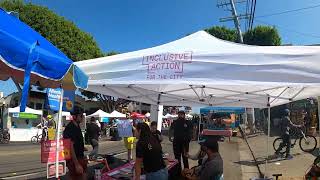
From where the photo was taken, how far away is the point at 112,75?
344 inches

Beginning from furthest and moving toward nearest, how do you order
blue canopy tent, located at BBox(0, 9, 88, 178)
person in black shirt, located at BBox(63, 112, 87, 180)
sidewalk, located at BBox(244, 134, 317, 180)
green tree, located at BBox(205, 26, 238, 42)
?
1. green tree, located at BBox(205, 26, 238, 42)
2. sidewalk, located at BBox(244, 134, 317, 180)
3. person in black shirt, located at BBox(63, 112, 87, 180)
4. blue canopy tent, located at BBox(0, 9, 88, 178)

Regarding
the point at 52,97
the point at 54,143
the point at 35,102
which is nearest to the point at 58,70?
the point at 54,143

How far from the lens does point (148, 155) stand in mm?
6629

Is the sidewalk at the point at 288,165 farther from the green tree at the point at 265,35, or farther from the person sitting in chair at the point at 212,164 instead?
the green tree at the point at 265,35

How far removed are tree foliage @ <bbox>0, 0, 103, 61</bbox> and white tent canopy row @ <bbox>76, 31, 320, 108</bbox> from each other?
26.5 meters

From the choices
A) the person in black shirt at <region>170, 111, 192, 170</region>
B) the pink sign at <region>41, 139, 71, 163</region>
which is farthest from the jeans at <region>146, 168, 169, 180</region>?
the person in black shirt at <region>170, 111, 192, 170</region>

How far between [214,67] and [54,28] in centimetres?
3052

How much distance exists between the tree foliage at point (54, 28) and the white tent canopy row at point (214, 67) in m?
26.5

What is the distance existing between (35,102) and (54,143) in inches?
1855

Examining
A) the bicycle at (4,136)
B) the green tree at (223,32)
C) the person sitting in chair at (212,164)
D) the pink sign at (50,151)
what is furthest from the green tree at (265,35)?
the person sitting in chair at (212,164)

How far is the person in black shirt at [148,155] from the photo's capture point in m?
6.61

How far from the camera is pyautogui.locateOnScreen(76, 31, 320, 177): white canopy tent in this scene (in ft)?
23.1

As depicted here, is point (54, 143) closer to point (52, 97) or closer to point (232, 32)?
point (52, 97)

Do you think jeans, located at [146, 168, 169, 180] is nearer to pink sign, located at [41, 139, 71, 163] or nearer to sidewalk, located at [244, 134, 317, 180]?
pink sign, located at [41, 139, 71, 163]
